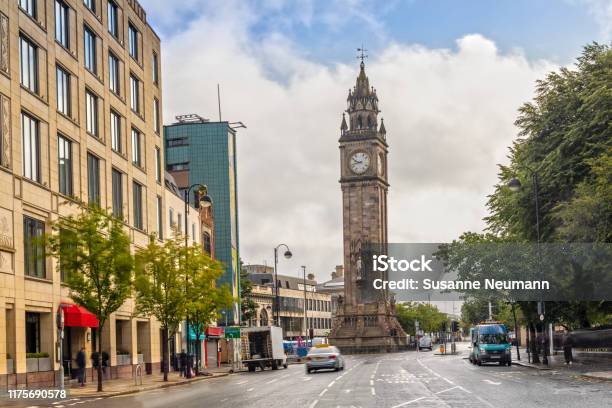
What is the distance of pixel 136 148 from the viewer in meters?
60.3

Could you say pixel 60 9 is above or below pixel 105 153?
above

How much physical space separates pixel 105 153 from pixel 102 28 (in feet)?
23.4

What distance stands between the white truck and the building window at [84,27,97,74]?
77.1ft

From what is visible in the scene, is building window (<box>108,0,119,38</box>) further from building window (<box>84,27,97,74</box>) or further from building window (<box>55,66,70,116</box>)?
building window (<box>55,66,70,116</box>)

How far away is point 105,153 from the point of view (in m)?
52.2

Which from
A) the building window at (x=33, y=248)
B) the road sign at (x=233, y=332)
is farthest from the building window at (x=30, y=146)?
the road sign at (x=233, y=332)

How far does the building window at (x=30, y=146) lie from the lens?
4103 cm

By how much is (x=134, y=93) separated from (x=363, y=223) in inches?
3477

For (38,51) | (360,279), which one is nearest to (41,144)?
(38,51)

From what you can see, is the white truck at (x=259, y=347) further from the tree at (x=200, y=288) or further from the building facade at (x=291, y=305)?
the building facade at (x=291, y=305)

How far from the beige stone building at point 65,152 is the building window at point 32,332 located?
0.14ft

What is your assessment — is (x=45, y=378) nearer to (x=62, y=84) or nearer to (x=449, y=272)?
(x=62, y=84)

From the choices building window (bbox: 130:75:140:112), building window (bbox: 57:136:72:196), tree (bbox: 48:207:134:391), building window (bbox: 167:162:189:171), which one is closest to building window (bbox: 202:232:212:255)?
building window (bbox: 167:162:189:171)

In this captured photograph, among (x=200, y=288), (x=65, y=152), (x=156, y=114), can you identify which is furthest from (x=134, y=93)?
(x=200, y=288)
